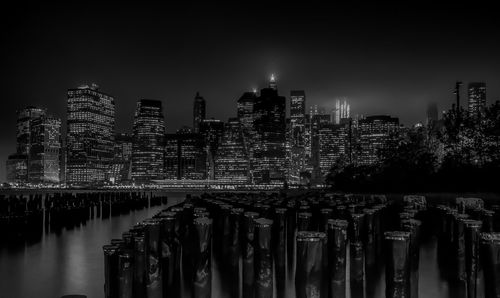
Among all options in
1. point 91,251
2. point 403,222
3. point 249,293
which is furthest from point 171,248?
point 91,251

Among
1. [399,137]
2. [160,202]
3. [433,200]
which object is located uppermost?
[399,137]

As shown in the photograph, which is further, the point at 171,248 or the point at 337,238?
the point at 171,248

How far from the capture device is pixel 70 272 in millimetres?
11680

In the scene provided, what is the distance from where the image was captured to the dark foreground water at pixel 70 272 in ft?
28.2

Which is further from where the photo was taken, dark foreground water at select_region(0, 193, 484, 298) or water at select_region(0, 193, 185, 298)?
water at select_region(0, 193, 185, 298)

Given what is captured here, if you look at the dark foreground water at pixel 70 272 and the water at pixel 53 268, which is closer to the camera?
the dark foreground water at pixel 70 272

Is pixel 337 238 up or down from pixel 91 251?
up

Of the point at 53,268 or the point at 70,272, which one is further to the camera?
the point at 53,268

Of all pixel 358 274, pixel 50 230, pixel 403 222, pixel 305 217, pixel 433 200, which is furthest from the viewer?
pixel 50 230

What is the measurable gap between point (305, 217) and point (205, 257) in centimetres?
384

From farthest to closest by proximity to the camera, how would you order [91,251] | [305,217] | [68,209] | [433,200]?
[68,209] < [433,200] < [91,251] < [305,217]

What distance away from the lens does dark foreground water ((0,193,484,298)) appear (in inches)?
339

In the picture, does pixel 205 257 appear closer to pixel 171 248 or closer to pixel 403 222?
pixel 171 248

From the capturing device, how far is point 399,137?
160 ft
